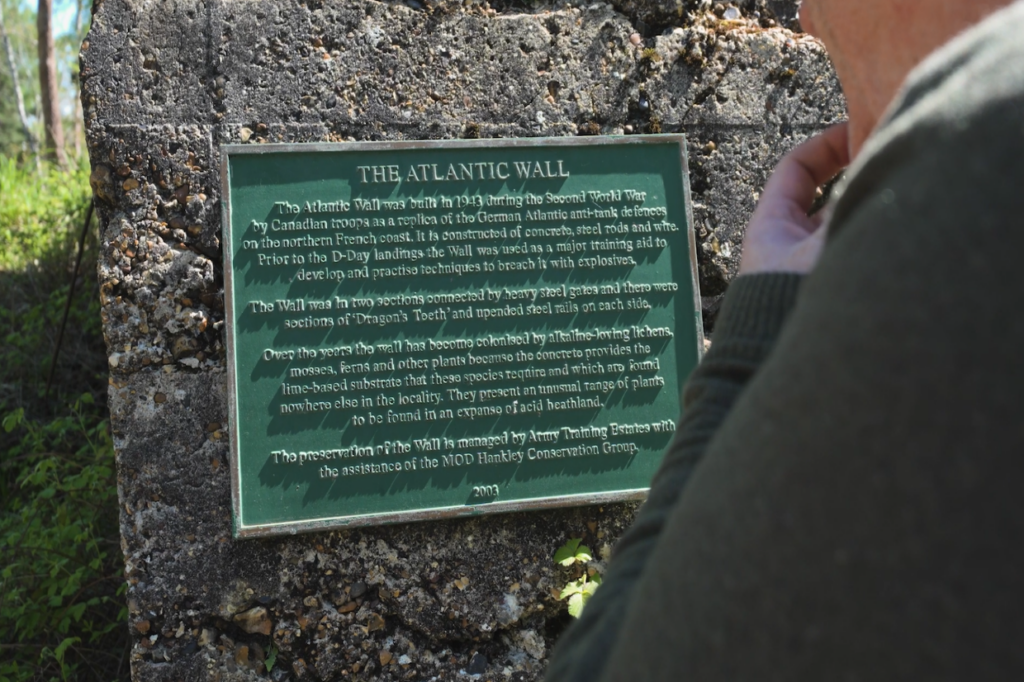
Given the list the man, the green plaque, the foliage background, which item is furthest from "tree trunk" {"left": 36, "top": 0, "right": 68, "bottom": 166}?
the man

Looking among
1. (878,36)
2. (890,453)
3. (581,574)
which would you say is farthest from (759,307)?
(581,574)

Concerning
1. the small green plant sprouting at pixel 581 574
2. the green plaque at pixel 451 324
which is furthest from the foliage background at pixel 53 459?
the small green plant sprouting at pixel 581 574

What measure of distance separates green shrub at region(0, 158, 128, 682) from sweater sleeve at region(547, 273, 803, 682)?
2783 mm

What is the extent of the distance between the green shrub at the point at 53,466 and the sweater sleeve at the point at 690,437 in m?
2.78

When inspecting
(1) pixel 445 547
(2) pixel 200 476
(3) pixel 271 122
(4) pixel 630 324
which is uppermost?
(3) pixel 271 122

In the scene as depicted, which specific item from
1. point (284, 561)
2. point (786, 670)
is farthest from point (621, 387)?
point (786, 670)

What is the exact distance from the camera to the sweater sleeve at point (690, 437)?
77 cm

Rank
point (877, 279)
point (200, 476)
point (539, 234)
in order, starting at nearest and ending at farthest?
point (877, 279), point (200, 476), point (539, 234)

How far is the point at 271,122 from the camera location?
101 inches

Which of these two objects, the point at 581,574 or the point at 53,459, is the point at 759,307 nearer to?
the point at 581,574

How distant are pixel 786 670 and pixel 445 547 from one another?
6.77 feet

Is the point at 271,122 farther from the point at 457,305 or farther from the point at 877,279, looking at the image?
the point at 877,279

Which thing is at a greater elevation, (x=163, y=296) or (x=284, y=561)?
(x=163, y=296)

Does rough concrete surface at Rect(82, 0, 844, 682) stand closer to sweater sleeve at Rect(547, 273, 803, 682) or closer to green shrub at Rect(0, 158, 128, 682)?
green shrub at Rect(0, 158, 128, 682)
